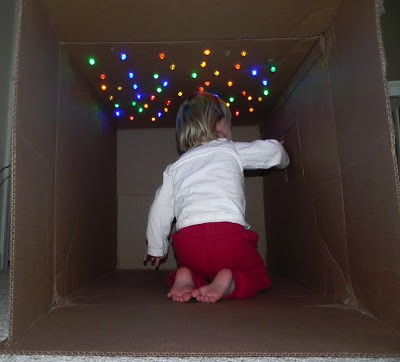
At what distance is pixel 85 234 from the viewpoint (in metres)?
1.04

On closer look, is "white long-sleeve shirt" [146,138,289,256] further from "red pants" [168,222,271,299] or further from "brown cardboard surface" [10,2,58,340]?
"brown cardboard surface" [10,2,58,340]

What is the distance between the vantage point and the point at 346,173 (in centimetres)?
71

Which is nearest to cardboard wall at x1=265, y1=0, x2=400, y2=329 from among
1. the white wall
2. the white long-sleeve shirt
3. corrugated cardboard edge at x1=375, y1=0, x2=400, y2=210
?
corrugated cardboard edge at x1=375, y1=0, x2=400, y2=210

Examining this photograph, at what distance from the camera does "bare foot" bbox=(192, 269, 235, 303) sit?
29.8 inches

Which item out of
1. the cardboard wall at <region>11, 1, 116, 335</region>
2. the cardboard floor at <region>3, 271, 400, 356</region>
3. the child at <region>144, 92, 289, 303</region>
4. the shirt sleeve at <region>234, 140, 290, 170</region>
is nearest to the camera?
the cardboard floor at <region>3, 271, 400, 356</region>

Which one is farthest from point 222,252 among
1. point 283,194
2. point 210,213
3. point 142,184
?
point 142,184

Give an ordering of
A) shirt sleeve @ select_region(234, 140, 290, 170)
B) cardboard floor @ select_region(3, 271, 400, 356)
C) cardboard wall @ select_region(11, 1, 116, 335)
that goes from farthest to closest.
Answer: shirt sleeve @ select_region(234, 140, 290, 170)
cardboard wall @ select_region(11, 1, 116, 335)
cardboard floor @ select_region(3, 271, 400, 356)

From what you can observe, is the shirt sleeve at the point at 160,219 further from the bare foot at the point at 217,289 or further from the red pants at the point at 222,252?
the bare foot at the point at 217,289

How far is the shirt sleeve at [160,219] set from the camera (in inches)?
41.8

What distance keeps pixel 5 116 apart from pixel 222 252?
99 centimetres

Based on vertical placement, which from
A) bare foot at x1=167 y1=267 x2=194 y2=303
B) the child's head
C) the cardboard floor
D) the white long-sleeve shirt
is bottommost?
the cardboard floor

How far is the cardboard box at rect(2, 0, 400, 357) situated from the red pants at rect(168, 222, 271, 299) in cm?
6

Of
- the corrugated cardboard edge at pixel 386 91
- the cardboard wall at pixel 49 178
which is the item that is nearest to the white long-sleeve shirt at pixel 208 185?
the cardboard wall at pixel 49 178

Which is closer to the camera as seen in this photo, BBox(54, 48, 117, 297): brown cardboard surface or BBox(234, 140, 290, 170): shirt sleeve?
A: BBox(54, 48, 117, 297): brown cardboard surface
